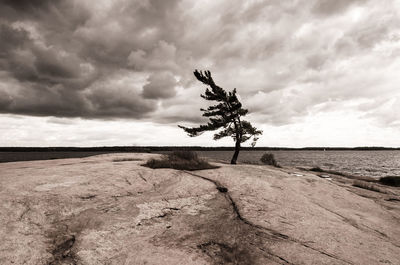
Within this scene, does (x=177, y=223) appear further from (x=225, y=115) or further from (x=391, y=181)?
(x=391, y=181)

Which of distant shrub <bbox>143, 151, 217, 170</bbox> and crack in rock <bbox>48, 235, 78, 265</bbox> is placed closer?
crack in rock <bbox>48, 235, 78, 265</bbox>

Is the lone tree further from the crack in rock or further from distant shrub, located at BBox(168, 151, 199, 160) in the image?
the crack in rock

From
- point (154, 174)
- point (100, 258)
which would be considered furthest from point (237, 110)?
point (100, 258)

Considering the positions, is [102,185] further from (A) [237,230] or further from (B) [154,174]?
(A) [237,230]

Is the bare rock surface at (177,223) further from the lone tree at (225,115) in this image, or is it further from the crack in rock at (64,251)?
the lone tree at (225,115)

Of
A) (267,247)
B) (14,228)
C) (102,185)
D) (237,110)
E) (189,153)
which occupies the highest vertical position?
(237,110)

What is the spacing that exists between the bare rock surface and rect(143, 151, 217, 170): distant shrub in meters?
2.17

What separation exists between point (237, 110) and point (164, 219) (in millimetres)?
14443

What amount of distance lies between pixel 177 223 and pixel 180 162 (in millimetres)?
5602

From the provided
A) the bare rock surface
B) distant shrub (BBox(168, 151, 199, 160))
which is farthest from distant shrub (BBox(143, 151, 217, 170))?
the bare rock surface

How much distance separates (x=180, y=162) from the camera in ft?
35.3

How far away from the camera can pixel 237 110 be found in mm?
18578

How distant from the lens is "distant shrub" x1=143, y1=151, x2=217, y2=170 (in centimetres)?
1018

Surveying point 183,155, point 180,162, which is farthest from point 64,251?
point 183,155
